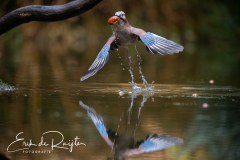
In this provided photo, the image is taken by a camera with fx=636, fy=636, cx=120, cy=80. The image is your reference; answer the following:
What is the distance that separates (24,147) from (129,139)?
3.31ft

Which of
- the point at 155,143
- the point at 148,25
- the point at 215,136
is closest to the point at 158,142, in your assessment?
the point at 155,143

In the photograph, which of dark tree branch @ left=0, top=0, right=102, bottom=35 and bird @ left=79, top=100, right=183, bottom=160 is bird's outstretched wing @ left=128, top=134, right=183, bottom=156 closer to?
bird @ left=79, top=100, right=183, bottom=160

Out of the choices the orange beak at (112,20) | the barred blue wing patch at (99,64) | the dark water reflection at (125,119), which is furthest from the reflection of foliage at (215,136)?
the barred blue wing patch at (99,64)

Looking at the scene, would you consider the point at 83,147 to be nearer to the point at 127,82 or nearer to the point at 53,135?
the point at 53,135

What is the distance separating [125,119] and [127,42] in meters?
2.69

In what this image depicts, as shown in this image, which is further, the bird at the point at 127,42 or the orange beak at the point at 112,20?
the bird at the point at 127,42

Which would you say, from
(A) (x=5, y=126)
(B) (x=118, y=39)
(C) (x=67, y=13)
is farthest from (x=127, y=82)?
(A) (x=5, y=126)

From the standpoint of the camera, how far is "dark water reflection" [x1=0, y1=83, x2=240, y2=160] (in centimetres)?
540

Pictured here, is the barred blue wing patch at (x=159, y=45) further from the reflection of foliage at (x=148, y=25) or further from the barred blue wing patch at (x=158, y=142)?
the reflection of foliage at (x=148, y=25)

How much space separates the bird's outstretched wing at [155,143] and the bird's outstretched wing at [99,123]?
30 cm

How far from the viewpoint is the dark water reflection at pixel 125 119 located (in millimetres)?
5398

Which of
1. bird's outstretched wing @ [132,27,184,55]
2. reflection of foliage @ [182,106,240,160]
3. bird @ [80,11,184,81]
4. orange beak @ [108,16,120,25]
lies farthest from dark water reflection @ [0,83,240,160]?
orange beak @ [108,16,120,25]

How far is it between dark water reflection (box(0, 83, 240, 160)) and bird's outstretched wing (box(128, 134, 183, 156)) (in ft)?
0.35

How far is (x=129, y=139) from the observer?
5910 mm
